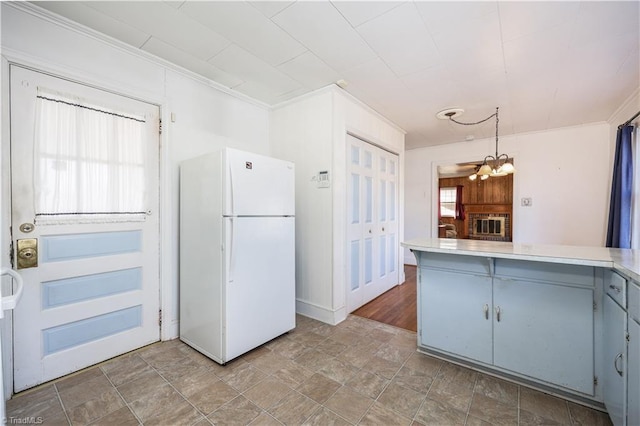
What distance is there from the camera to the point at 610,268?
150 cm

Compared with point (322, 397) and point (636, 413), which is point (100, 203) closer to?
point (322, 397)

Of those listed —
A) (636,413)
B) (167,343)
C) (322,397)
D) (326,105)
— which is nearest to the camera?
(636,413)

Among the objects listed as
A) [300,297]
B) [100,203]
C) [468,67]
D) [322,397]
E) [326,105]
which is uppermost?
[468,67]

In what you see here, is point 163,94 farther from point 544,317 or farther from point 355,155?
point 544,317

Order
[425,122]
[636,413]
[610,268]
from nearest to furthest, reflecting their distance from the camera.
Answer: [636,413]
[610,268]
[425,122]

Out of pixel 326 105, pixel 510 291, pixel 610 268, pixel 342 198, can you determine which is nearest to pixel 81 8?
pixel 326 105

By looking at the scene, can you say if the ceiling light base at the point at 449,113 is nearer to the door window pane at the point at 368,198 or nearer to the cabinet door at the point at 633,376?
the door window pane at the point at 368,198

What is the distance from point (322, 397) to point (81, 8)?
10.2 ft

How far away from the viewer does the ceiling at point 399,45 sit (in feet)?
5.97

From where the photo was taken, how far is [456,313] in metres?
2.10

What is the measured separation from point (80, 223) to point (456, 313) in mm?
3003

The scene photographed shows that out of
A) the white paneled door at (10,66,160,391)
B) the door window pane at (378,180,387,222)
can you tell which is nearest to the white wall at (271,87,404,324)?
the door window pane at (378,180,387,222)

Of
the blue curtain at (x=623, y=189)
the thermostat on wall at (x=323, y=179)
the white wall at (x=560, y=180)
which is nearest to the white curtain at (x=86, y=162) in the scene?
the thermostat on wall at (x=323, y=179)

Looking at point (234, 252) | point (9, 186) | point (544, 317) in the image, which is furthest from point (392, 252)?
point (9, 186)
